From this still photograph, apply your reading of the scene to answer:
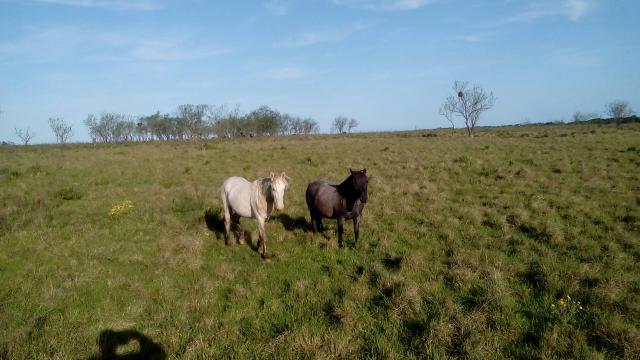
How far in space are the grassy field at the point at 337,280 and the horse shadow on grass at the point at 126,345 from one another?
0.03 meters

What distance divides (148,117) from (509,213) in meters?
135

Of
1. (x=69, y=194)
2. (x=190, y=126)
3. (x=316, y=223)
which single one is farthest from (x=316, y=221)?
(x=190, y=126)

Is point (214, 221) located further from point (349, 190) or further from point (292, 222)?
point (349, 190)

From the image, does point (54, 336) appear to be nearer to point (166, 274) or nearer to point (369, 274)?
point (166, 274)

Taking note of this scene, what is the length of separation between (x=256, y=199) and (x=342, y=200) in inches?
81.7

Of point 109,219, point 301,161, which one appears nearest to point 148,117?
point 301,161

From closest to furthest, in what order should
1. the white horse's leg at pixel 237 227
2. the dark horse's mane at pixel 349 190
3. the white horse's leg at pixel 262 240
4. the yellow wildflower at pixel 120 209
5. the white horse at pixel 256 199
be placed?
the white horse at pixel 256 199
the white horse's leg at pixel 262 240
the dark horse's mane at pixel 349 190
the white horse's leg at pixel 237 227
the yellow wildflower at pixel 120 209

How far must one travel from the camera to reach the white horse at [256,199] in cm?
726

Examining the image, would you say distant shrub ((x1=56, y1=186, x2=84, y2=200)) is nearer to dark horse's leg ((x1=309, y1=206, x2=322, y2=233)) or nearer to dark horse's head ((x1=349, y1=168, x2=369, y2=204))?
dark horse's leg ((x1=309, y1=206, x2=322, y2=233))

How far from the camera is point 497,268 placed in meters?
6.52

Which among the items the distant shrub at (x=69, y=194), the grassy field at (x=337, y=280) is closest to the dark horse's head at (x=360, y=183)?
the grassy field at (x=337, y=280)

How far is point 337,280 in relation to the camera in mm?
6375

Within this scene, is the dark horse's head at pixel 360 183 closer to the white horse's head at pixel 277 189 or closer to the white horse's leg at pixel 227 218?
the white horse's head at pixel 277 189

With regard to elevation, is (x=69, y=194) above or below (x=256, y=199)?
below
